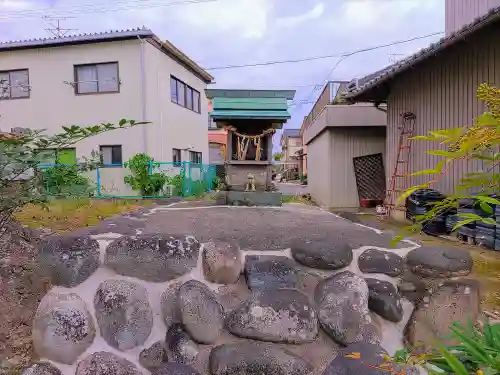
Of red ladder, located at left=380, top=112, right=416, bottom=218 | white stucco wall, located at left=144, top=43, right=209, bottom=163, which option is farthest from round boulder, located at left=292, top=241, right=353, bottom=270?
white stucco wall, located at left=144, top=43, right=209, bottom=163

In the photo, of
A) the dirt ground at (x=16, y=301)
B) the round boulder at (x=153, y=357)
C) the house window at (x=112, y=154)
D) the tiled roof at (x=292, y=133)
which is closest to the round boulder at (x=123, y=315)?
the round boulder at (x=153, y=357)

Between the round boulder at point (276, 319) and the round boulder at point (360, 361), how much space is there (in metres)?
0.13

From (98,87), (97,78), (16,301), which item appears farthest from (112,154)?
(16,301)

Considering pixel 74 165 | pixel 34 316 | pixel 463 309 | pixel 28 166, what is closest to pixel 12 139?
pixel 28 166

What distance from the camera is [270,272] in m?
1.54

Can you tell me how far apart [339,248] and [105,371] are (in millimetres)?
1104

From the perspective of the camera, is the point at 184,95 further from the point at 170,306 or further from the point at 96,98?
the point at 170,306

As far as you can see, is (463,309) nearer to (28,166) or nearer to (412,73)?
(28,166)

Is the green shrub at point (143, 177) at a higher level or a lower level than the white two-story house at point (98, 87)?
lower

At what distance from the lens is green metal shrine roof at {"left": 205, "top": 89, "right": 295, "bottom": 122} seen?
5902 millimetres

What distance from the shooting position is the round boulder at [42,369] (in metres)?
1.37

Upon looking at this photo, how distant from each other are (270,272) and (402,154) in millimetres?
6092

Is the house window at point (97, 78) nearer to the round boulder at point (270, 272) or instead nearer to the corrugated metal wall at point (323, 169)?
the corrugated metal wall at point (323, 169)

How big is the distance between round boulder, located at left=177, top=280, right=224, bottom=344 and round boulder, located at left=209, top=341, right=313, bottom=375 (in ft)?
0.27
